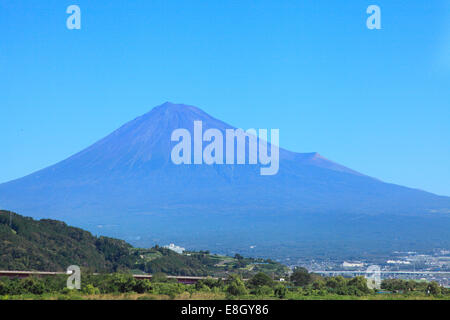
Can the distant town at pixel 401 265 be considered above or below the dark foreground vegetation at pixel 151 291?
below

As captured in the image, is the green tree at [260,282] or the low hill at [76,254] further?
the low hill at [76,254]

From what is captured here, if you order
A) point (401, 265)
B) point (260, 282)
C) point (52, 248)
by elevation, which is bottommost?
point (401, 265)

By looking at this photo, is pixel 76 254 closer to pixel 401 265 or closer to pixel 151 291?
pixel 151 291

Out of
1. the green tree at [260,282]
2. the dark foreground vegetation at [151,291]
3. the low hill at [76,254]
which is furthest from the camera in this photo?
the low hill at [76,254]

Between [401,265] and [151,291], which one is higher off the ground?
[151,291]

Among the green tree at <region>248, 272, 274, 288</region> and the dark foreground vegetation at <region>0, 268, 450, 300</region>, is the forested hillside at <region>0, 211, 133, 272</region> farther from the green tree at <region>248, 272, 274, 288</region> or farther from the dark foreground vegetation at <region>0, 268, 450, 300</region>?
the dark foreground vegetation at <region>0, 268, 450, 300</region>

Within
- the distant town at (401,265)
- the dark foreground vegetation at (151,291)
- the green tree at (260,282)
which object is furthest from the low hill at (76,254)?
the distant town at (401,265)

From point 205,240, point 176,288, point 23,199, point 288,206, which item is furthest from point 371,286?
point 23,199

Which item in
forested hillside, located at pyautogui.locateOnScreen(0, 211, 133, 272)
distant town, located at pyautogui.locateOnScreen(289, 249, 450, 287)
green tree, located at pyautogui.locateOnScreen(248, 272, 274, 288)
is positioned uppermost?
forested hillside, located at pyautogui.locateOnScreen(0, 211, 133, 272)

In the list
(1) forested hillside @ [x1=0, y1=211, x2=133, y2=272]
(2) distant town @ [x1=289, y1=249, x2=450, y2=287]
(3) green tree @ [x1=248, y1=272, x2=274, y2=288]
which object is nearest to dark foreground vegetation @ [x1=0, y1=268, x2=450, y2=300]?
(3) green tree @ [x1=248, y1=272, x2=274, y2=288]

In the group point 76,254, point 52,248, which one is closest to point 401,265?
point 76,254

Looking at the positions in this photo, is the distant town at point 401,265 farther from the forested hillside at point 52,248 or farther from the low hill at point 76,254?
the forested hillside at point 52,248
